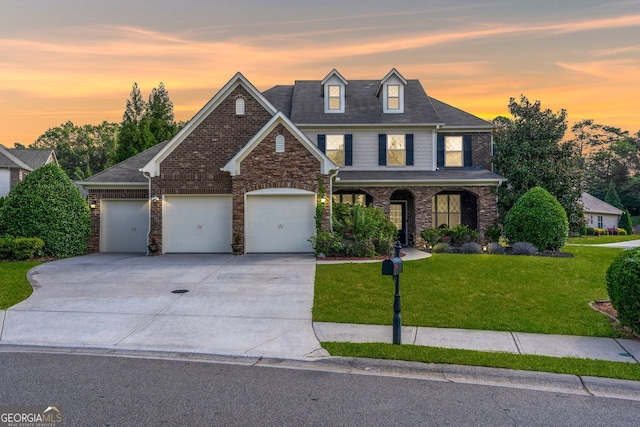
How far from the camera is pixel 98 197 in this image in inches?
766

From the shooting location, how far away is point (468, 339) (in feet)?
24.4

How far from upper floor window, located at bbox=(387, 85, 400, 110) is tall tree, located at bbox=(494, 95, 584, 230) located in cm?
613

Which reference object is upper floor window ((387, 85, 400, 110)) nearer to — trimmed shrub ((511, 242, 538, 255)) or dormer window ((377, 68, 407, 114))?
dormer window ((377, 68, 407, 114))

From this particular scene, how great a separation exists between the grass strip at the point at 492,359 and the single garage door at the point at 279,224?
36.1ft

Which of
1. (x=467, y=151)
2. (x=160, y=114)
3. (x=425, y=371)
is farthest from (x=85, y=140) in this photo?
(x=425, y=371)

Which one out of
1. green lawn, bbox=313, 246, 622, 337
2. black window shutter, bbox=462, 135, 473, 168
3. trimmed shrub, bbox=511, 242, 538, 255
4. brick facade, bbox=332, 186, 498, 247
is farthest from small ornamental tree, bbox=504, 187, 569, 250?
black window shutter, bbox=462, 135, 473, 168

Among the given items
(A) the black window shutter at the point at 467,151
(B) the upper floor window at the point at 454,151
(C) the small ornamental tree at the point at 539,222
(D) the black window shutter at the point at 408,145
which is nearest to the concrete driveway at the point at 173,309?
(C) the small ornamental tree at the point at 539,222

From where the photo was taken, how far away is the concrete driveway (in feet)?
23.6

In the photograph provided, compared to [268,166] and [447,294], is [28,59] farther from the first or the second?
[447,294]

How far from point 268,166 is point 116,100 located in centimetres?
3710

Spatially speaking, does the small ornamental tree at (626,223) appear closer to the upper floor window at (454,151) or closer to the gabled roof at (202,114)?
the upper floor window at (454,151)

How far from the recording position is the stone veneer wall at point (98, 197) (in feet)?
63.6

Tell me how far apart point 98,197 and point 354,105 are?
13661 millimetres

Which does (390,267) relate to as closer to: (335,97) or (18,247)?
(18,247)
